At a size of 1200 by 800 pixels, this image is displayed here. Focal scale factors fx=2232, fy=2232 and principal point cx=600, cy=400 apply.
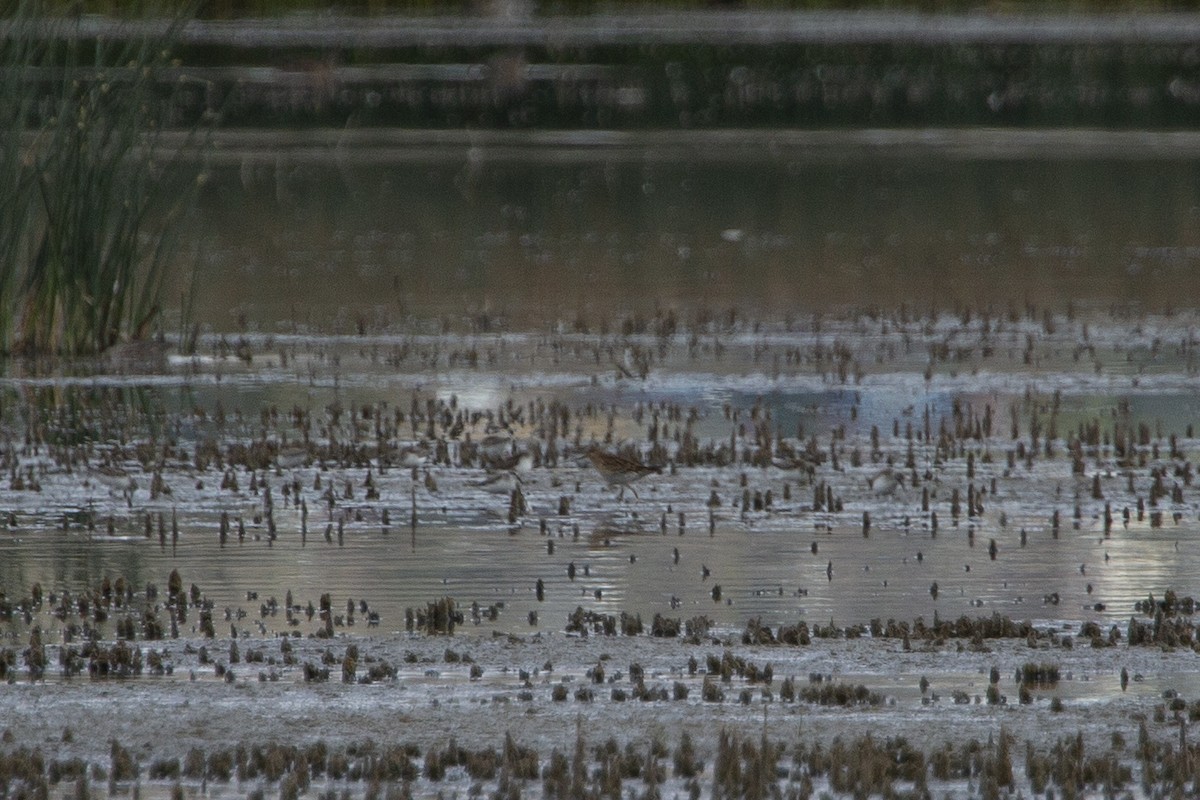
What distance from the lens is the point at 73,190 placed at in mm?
14547

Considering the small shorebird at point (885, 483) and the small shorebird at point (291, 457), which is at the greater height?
the small shorebird at point (291, 457)

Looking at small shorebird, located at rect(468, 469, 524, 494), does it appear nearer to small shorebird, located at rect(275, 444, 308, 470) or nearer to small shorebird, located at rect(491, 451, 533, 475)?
small shorebird, located at rect(491, 451, 533, 475)

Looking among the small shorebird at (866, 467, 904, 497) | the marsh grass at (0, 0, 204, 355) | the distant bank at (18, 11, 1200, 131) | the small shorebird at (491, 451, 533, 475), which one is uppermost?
the distant bank at (18, 11, 1200, 131)

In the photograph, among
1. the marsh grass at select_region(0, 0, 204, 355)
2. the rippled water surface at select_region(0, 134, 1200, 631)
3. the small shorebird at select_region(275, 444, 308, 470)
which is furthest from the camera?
the marsh grass at select_region(0, 0, 204, 355)

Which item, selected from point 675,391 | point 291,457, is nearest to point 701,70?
point 675,391

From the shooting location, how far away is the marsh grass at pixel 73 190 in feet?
45.3

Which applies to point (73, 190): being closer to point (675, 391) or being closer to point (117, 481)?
point (117, 481)

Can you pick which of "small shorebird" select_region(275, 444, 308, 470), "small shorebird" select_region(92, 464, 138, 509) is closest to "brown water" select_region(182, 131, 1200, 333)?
"small shorebird" select_region(275, 444, 308, 470)

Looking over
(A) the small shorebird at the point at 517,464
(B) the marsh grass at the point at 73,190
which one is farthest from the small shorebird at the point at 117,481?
(B) the marsh grass at the point at 73,190

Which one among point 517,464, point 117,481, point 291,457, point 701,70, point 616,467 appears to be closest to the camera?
point 616,467

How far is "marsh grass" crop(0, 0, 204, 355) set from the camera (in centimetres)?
1382

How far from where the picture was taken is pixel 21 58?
13.8 metres

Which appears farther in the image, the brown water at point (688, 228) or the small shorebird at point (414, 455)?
the brown water at point (688, 228)

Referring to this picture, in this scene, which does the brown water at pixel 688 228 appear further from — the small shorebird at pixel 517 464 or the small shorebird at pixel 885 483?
the small shorebird at pixel 885 483
